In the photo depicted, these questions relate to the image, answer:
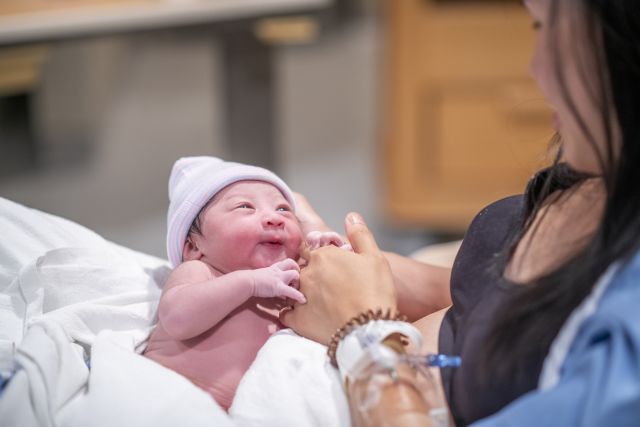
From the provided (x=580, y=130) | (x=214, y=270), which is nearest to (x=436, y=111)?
(x=214, y=270)

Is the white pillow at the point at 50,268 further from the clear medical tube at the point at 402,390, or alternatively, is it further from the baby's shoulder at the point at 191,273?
the clear medical tube at the point at 402,390

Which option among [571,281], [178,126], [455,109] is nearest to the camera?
[571,281]

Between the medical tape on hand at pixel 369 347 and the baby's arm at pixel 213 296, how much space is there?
14 centimetres

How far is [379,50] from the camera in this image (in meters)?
3.54

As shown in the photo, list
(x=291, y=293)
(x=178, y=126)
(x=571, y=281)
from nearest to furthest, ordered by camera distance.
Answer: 1. (x=571, y=281)
2. (x=291, y=293)
3. (x=178, y=126)

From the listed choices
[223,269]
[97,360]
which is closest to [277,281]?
[223,269]

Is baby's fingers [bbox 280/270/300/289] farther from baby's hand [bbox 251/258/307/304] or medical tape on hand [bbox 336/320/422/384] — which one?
medical tape on hand [bbox 336/320/422/384]

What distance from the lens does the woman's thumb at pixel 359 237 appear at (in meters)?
1.07

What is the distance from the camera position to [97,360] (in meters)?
0.97

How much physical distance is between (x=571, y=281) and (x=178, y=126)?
3159 mm

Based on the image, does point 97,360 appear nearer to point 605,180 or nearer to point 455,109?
point 605,180

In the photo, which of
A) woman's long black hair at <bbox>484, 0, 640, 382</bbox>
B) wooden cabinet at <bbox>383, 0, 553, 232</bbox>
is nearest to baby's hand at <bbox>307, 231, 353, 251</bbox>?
woman's long black hair at <bbox>484, 0, 640, 382</bbox>

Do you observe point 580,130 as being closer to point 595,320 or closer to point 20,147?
point 595,320

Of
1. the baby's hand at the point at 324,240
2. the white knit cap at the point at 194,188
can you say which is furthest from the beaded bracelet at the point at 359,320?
the white knit cap at the point at 194,188
